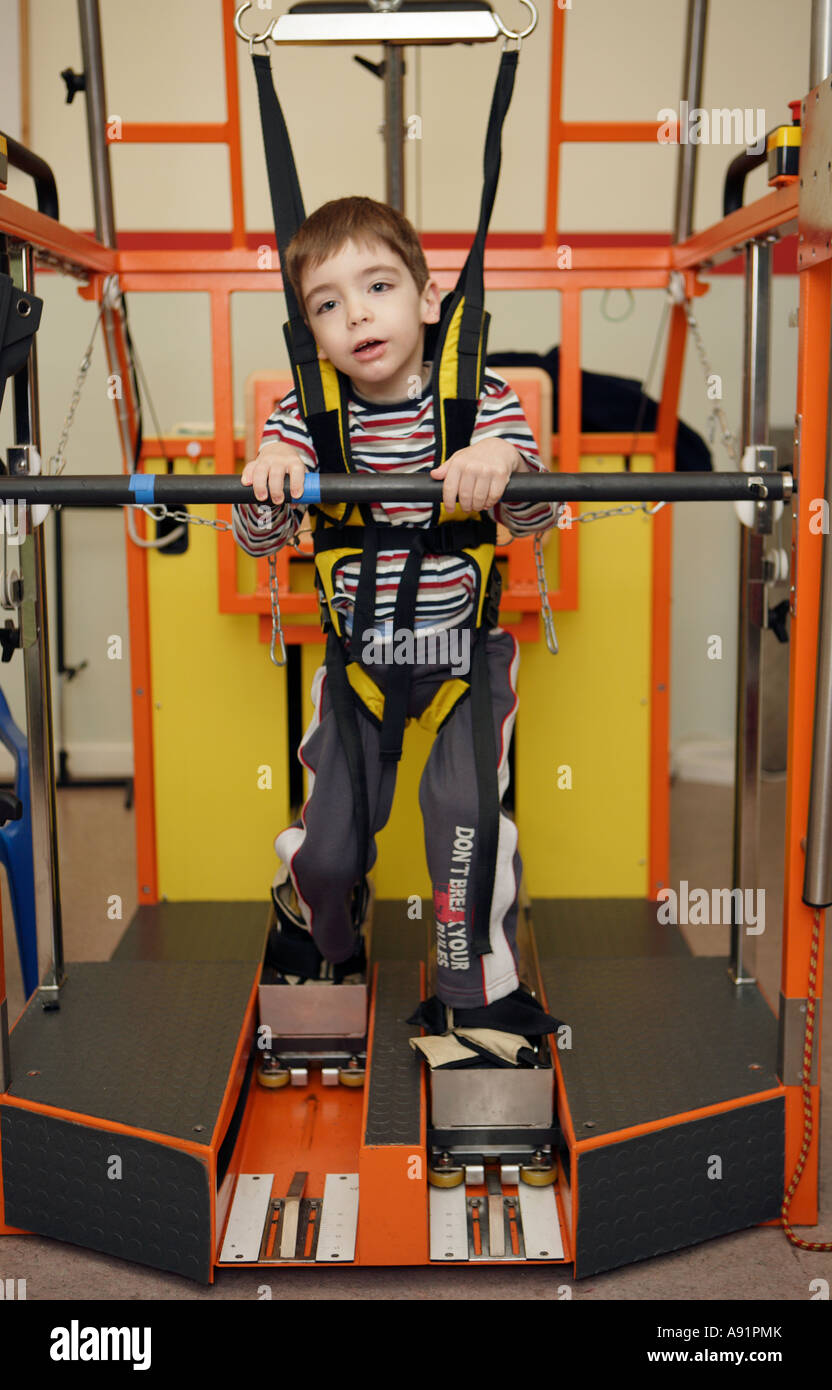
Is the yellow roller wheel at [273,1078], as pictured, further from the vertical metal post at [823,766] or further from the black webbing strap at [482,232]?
the black webbing strap at [482,232]

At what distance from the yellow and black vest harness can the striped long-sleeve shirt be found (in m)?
0.03

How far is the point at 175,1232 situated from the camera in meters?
1.99

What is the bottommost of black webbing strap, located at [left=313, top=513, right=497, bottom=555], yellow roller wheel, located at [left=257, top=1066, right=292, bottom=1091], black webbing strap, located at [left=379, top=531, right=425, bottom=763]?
yellow roller wheel, located at [left=257, top=1066, right=292, bottom=1091]

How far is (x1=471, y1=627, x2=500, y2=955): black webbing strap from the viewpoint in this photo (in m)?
2.22

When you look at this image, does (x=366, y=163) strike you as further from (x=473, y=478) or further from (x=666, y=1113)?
(x=666, y=1113)

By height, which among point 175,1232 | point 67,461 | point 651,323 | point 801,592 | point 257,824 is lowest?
point 175,1232

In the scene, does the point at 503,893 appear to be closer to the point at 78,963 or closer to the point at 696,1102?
the point at 696,1102

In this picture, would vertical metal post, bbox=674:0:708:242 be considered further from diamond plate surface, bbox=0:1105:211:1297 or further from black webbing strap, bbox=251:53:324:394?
diamond plate surface, bbox=0:1105:211:1297

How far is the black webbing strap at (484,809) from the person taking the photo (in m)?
2.22

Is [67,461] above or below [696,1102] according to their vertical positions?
above

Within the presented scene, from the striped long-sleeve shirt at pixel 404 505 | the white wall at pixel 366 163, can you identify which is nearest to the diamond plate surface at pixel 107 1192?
the striped long-sleeve shirt at pixel 404 505

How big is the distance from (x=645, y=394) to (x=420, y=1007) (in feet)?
Answer: 5.39

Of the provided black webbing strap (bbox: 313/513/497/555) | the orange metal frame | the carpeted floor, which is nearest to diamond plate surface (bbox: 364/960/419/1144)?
A: the carpeted floor

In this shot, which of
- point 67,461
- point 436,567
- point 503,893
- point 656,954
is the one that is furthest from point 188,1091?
point 67,461
